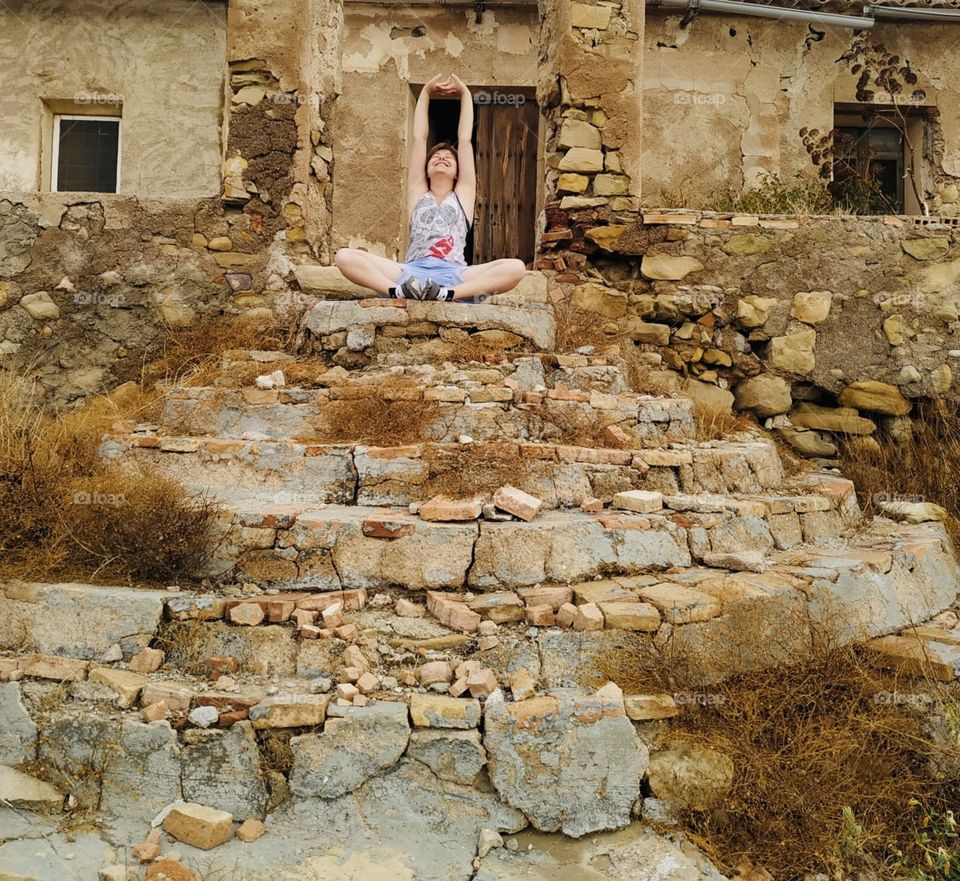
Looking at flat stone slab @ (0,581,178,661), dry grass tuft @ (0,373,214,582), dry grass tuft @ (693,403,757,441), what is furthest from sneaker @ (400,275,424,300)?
flat stone slab @ (0,581,178,661)

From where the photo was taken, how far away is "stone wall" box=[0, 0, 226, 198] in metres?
8.94

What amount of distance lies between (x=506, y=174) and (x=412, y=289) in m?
4.14

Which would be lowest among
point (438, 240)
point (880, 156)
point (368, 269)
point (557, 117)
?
point (368, 269)

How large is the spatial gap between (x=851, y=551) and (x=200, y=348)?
4.15 meters

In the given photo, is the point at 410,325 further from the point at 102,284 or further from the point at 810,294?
the point at 810,294

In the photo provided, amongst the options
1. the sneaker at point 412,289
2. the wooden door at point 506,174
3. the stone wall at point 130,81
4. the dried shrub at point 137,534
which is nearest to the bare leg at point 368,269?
the sneaker at point 412,289

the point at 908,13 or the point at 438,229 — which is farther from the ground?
the point at 908,13

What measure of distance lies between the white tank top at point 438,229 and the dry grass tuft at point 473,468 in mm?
2013

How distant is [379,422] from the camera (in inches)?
164

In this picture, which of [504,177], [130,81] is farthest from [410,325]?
[130,81]

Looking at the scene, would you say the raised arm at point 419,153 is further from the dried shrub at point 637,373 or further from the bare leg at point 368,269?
the dried shrub at point 637,373

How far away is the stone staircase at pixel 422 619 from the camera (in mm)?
2715

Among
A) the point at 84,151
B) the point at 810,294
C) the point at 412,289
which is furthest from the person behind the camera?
the point at 84,151

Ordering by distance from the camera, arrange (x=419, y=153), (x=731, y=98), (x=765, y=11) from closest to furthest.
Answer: (x=419, y=153)
(x=765, y=11)
(x=731, y=98)
